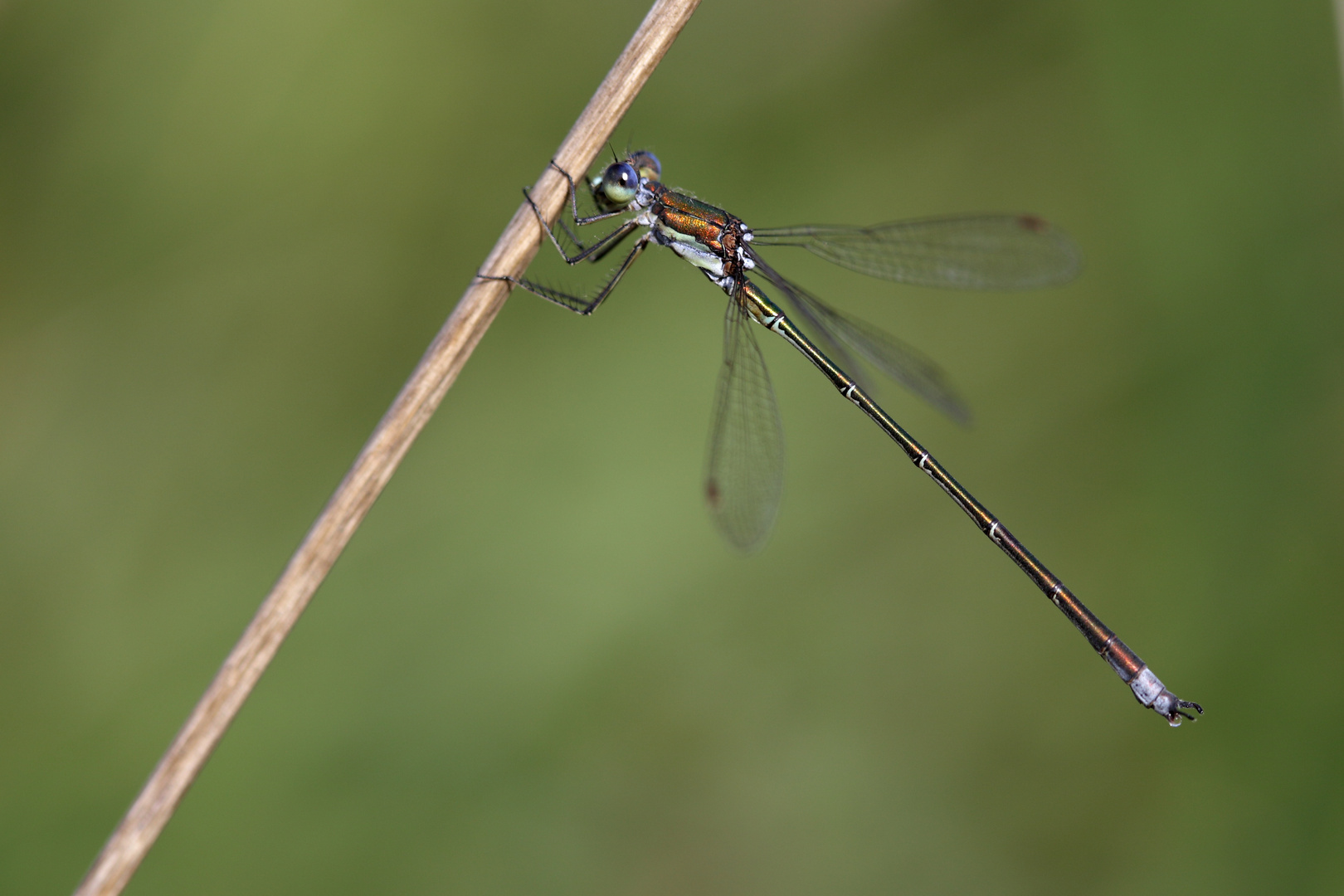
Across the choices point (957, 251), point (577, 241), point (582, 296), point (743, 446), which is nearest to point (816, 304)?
point (957, 251)

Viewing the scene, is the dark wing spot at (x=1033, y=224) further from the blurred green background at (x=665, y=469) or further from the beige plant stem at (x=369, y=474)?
the beige plant stem at (x=369, y=474)

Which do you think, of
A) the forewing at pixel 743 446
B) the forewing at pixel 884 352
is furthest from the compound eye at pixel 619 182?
the forewing at pixel 884 352

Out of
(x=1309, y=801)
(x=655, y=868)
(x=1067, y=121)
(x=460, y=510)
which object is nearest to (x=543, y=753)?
(x=655, y=868)

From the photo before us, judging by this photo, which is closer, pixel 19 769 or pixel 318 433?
pixel 19 769

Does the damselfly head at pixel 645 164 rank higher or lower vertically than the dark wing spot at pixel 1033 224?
higher

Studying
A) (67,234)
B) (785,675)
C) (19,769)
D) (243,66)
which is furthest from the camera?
(785,675)

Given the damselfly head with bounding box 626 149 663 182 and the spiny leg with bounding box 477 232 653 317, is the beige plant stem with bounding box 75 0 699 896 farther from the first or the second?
the damselfly head with bounding box 626 149 663 182

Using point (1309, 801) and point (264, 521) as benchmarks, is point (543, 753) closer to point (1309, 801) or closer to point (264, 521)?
point (264, 521)

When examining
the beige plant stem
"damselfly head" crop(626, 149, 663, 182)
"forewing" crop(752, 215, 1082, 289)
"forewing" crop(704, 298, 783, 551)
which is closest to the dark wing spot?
"forewing" crop(752, 215, 1082, 289)
